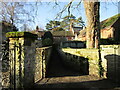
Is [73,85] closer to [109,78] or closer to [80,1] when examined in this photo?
[109,78]

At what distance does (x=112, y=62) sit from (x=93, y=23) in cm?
337

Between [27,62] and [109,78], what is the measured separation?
4.46m

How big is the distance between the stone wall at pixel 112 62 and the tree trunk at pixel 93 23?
194 cm

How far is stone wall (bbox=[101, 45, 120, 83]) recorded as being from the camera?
5613mm

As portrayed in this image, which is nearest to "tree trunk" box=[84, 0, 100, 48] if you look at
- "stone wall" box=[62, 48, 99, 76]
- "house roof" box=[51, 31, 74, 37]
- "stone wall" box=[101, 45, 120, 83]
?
"stone wall" box=[62, 48, 99, 76]

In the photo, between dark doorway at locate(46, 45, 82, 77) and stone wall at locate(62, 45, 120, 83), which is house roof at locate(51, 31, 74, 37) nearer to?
dark doorway at locate(46, 45, 82, 77)

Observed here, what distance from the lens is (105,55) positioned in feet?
19.8

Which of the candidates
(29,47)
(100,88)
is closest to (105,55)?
(100,88)

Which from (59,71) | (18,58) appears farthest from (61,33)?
(18,58)

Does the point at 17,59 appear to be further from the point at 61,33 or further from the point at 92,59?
the point at 61,33

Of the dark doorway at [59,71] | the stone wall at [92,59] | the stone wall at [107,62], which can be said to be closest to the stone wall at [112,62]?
the stone wall at [107,62]

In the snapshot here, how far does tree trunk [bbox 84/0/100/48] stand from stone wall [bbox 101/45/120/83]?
76.3 inches

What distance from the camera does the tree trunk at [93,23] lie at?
7.94 metres

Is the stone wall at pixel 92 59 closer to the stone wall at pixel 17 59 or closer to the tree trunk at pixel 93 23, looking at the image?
the tree trunk at pixel 93 23
